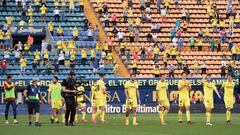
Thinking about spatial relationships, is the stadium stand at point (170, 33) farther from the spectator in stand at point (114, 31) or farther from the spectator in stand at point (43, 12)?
the spectator in stand at point (43, 12)

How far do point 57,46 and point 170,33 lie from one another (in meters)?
9.86

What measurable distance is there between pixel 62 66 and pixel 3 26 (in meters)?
6.30

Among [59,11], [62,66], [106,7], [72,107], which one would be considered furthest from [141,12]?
[72,107]

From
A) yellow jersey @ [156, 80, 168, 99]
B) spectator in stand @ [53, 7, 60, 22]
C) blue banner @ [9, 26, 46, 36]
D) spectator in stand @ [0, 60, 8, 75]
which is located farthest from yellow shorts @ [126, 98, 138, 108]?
spectator in stand @ [53, 7, 60, 22]

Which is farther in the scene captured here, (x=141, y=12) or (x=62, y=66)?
(x=141, y=12)

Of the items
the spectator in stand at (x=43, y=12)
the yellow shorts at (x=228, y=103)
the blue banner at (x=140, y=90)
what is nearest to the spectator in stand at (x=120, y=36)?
the spectator in stand at (x=43, y=12)

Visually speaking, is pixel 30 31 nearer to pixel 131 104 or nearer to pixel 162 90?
pixel 162 90

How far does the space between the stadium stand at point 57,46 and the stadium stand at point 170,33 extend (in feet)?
6.11

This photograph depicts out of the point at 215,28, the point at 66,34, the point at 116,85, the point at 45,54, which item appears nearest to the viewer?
the point at 116,85

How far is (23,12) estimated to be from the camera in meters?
57.9

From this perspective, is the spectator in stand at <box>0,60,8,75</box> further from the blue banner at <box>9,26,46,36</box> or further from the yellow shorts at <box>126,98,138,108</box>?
the yellow shorts at <box>126,98,138,108</box>

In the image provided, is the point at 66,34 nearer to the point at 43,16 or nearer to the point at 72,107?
the point at 43,16

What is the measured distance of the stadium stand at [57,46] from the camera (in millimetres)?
Result: 53094

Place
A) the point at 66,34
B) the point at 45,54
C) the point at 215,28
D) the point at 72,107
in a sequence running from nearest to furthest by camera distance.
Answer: the point at 72,107 → the point at 45,54 → the point at 66,34 → the point at 215,28
